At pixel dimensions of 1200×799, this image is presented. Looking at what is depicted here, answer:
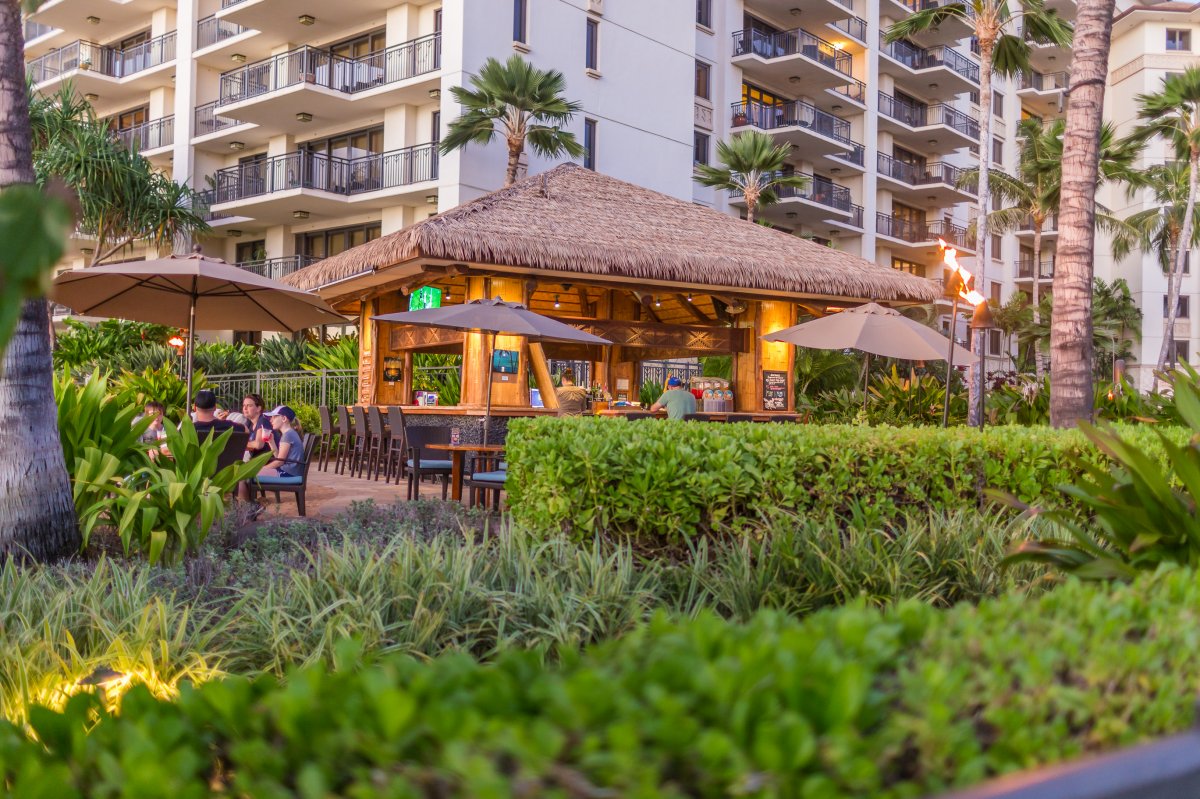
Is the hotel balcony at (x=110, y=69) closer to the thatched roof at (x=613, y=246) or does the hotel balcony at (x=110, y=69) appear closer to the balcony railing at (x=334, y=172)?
the balcony railing at (x=334, y=172)

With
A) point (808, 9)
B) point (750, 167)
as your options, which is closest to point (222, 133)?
point (750, 167)

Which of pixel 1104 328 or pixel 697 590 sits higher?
pixel 1104 328

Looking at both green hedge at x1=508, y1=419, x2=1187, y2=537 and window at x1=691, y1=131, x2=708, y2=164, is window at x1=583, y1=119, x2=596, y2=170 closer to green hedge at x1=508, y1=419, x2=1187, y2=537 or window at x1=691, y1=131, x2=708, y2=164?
window at x1=691, y1=131, x2=708, y2=164

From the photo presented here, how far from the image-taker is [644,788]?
105 centimetres

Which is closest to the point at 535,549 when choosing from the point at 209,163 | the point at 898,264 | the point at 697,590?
the point at 697,590

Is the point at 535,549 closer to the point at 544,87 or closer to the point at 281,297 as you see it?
the point at 281,297

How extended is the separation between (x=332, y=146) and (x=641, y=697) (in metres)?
26.9

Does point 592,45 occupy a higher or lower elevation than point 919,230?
higher

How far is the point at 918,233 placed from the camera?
127 feet

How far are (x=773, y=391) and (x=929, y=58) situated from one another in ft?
83.4

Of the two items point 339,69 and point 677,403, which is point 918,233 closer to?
point 339,69

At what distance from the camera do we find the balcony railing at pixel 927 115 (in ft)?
118

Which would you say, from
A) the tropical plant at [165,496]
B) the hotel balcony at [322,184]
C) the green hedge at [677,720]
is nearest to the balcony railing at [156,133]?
the hotel balcony at [322,184]

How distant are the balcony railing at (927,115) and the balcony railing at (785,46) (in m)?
3.38
